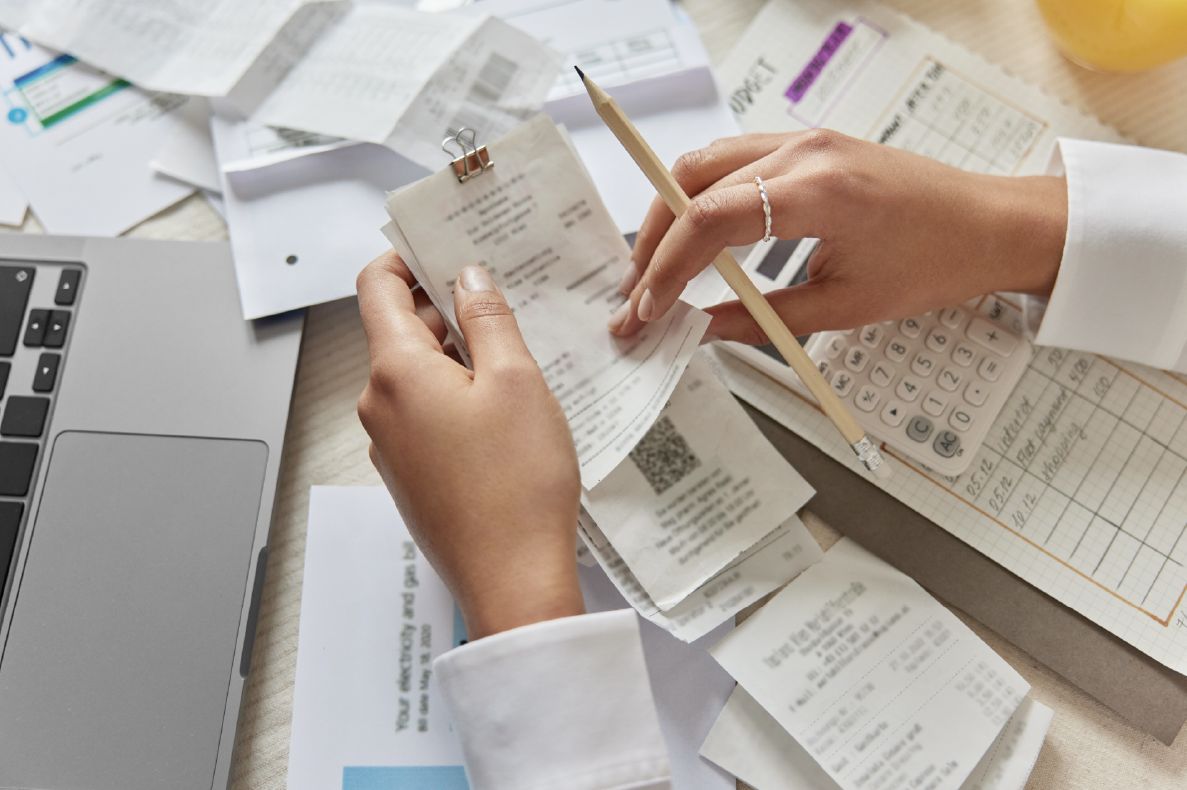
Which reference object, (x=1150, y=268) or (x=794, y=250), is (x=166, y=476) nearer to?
(x=794, y=250)

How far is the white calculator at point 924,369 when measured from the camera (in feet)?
1.79

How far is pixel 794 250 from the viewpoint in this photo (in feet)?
1.88

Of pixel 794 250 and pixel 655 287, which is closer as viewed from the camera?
pixel 655 287

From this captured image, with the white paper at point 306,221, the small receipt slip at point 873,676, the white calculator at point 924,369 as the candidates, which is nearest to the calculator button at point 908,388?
the white calculator at point 924,369

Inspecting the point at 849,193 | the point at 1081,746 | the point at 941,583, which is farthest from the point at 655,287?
the point at 1081,746

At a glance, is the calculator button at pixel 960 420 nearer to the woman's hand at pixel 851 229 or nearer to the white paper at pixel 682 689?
the woman's hand at pixel 851 229

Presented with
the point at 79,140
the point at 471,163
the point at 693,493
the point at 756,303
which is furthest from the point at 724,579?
the point at 79,140

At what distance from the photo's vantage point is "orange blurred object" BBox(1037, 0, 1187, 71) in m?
0.56

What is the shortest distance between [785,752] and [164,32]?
1.96 feet

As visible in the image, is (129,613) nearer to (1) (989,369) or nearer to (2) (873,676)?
(2) (873,676)

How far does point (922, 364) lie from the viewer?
1.84 ft

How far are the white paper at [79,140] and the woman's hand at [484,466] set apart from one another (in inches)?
10.2

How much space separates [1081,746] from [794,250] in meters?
0.33

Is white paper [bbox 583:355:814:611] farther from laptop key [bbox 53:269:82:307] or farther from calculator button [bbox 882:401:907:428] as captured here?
laptop key [bbox 53:269:82:307]
